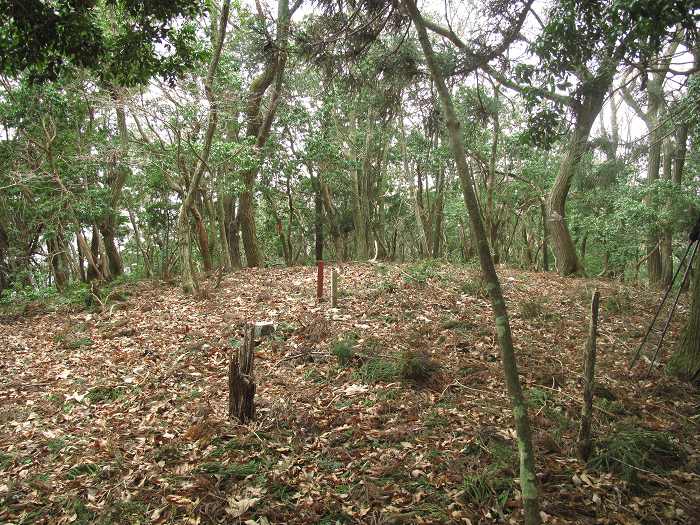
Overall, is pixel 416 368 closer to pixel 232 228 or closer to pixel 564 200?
pixel 564 200

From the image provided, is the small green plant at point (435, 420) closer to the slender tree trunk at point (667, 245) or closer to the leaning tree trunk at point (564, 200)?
the leaning tree trunk at point (564, 200)

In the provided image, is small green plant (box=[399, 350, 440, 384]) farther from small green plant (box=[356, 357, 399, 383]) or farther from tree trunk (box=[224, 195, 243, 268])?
tree trunk (box=[224, 195, 243, 268])

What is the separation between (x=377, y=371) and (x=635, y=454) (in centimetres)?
315

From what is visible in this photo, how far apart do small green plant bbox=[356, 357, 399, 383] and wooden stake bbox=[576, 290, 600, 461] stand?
2.52 m

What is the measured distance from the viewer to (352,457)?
4.59 meters

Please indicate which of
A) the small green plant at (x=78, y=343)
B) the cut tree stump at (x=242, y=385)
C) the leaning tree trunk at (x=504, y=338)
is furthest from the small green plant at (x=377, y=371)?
the small green plant at (x=78, y=343)

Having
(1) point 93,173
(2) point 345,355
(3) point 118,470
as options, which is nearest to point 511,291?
(2) point 345,355

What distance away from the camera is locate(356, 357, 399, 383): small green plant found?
6143 mm

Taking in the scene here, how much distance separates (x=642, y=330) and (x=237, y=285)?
31.4ft

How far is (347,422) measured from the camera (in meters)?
5.22

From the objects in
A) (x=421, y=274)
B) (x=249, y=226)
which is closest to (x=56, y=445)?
(x=421, y=274)

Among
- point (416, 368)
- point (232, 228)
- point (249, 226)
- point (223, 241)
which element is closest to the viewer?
point (416, 368)

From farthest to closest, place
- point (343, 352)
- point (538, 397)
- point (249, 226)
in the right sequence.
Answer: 1. point (249, 226)
2. point (343, 352)
3. point (538, 397)

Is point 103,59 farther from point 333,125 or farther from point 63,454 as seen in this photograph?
point 333,125
